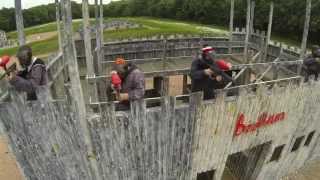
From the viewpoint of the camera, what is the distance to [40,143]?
9031mm

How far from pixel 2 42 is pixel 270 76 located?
40.6 metres

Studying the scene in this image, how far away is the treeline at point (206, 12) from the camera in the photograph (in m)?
40.3

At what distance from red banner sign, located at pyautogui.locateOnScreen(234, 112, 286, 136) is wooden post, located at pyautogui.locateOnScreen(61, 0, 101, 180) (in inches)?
198

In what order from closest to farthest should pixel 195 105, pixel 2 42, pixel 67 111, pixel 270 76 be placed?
1. pixel 67 111
2. pixel 195 105
3. pixel 270 76
4. pixel 2 42

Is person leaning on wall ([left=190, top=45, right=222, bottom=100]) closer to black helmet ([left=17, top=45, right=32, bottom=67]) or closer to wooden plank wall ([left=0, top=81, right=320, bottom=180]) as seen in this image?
wooden plank wall ([left=0, top=81, right=320, bottom=180])

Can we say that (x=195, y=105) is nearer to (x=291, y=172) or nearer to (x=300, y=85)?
(x=300, y=85)

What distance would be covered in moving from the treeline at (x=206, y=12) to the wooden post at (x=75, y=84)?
35053 mm

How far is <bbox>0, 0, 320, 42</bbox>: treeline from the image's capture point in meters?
40.3

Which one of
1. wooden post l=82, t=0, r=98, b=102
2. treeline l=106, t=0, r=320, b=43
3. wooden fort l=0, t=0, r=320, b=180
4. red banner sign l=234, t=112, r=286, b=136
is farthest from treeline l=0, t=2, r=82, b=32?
red banner sign l=234, t=112, r=286, b=136

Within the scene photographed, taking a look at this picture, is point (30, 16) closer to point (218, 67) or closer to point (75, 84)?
point (218, 67)

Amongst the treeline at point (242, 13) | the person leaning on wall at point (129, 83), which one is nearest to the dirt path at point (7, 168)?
the person leaning on wall at point (129, 83)

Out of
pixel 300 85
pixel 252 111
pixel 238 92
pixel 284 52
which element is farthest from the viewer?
pixel 284 52

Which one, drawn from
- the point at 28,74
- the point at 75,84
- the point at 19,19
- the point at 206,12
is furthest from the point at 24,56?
the point at 206,12

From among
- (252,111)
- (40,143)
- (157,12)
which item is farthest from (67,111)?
(157,12)
